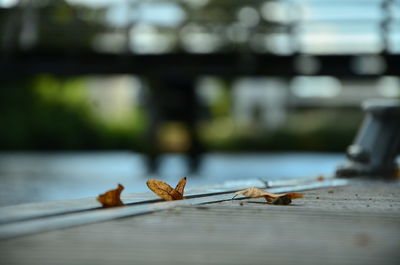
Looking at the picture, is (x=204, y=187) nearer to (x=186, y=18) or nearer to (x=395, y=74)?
(x=395, y=74)

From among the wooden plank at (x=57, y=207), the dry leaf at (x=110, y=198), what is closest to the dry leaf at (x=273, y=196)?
the wooden plank at (x=57, y=207)

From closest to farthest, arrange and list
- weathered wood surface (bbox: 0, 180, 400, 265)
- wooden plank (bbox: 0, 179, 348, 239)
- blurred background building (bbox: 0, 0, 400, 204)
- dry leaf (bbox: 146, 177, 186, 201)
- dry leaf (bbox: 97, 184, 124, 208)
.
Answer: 1. weathered wood surface (bbox: 0, 180, 400, 265)
2. wooden plank (bbox: 0, 179, 348, 239)
3. dry leaf (bbox: 97, 184, 124, 208)
4. dry leaf (bbox: 146, 177, 186, 201)
5. blurred background building (bbox: 0, 0, 400, 204)

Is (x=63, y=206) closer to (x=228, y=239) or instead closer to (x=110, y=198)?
(x=110, y=198)

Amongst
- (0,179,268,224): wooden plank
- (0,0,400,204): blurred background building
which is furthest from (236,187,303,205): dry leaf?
(0,0,400,204): blurred background building

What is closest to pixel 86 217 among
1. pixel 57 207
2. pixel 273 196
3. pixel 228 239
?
pixel 57 207

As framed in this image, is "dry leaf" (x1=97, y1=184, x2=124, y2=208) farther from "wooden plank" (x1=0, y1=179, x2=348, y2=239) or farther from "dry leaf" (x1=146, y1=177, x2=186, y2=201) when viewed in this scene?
"dry leaf" (x1=146, y1=177, x2=186, y2=201)

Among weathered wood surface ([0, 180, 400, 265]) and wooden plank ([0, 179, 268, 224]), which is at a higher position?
wooden plank ([0, 179, 268, 224])

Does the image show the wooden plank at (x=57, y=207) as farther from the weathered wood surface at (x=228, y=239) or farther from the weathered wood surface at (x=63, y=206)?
the weathered wood surface at (x=228, y=239)
